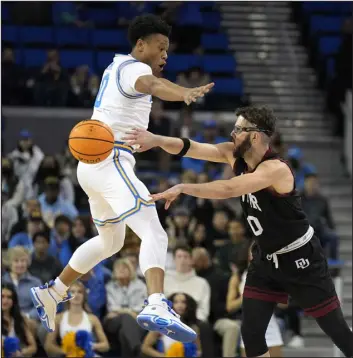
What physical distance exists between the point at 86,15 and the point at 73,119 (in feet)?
9.17

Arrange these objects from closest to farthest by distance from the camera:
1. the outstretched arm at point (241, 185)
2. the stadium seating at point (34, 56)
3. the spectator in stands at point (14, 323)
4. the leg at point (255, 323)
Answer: the outstretched arm at point (241, 185) → the leg at point (255, 323) → the spectator in stands at point (14, 323) → the stadium seating at point (34, 56)

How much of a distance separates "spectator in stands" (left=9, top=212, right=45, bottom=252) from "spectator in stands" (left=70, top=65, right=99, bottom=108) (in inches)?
137

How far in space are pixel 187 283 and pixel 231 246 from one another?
3.74 ft

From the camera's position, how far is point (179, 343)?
10906mm

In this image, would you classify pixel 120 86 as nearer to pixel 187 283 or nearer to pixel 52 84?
pixel 187 283

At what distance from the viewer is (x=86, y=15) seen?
17.7 m

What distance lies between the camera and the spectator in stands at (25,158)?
14.0m

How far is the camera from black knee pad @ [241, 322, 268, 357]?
7.61 m

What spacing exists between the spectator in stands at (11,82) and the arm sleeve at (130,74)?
8445mm

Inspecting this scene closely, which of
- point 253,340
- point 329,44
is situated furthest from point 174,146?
point 329,44

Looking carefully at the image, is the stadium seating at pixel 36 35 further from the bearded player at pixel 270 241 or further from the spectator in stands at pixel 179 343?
the bearded player at pixel 270 241

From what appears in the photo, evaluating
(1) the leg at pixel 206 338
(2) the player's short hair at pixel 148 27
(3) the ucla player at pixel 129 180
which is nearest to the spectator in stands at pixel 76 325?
(1) the leg at pixel 206 338

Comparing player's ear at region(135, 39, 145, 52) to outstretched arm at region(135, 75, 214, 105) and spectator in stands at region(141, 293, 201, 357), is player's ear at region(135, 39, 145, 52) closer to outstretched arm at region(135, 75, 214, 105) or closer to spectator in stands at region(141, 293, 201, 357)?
outstretched arm at region(135, 75, 214, 105)

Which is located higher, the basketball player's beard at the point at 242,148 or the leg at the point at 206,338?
the basketball player's beard at the point at 242,148
